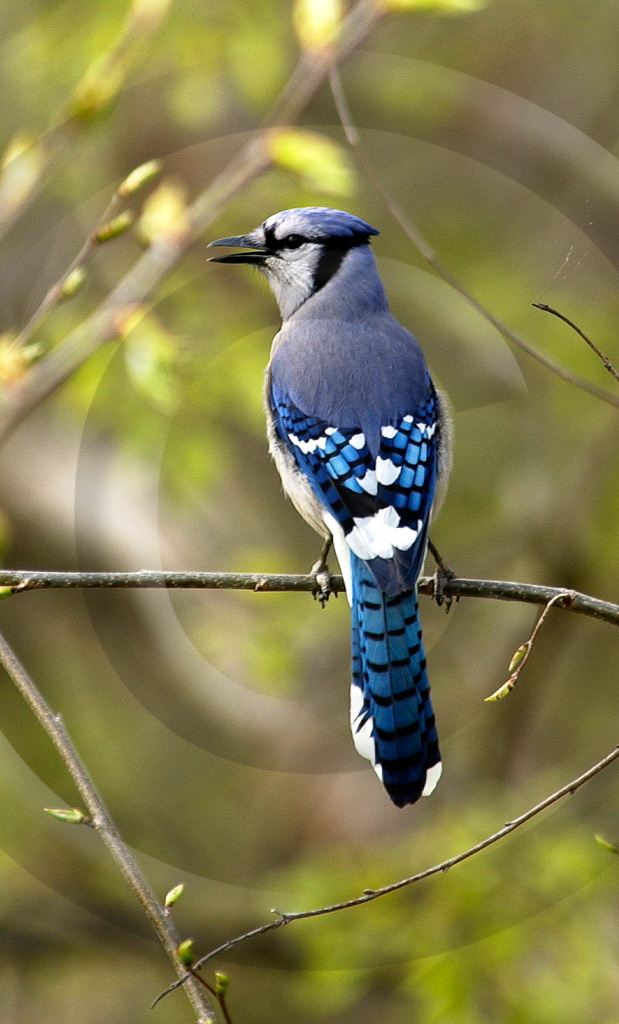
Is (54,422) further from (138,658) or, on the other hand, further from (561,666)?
(561,666)

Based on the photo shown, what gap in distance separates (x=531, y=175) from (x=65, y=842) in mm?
3798

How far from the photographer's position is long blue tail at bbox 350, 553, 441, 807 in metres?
2.39

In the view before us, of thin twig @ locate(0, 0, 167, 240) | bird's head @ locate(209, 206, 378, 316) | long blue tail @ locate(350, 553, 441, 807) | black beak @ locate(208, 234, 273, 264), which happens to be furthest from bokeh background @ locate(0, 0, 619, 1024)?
thin twig @ locate(0, 0, 167, 240)

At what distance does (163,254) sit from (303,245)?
111 cm

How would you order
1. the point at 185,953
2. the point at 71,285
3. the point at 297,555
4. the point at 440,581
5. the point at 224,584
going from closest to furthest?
the point at 185,953
the point at 71,285
the point at 224,584
the point at 440,581
the point at 297,555

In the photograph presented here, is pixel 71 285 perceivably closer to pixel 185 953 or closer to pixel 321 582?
pixel 321 582

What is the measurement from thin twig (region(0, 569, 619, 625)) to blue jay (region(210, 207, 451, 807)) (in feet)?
0.62

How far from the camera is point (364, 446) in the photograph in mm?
2914

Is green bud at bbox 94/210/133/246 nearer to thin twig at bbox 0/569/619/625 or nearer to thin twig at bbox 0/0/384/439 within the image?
thin twig at bbox 0/0/384/439

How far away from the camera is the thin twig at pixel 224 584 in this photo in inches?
Result: 85.5

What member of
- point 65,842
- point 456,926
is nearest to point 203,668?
point 65,842

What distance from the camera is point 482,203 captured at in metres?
5.79

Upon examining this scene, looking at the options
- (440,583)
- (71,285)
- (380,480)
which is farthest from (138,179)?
(440,583)

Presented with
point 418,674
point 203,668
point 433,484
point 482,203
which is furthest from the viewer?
point 482,203
